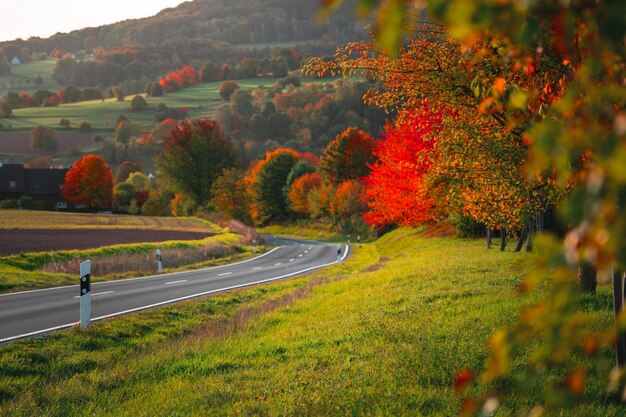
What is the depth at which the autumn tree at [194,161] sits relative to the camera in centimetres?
8025

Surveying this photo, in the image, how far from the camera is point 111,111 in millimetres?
162750

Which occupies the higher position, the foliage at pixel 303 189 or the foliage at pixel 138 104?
the foliage at pixel 138 104

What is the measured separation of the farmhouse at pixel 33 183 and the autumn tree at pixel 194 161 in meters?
26.0

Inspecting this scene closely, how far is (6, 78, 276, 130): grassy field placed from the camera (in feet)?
480

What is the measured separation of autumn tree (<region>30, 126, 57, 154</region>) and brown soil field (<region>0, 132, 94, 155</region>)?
1700 mm

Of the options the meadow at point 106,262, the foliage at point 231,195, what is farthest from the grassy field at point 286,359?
the foliage at point 231,195

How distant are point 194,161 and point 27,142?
7018 cm

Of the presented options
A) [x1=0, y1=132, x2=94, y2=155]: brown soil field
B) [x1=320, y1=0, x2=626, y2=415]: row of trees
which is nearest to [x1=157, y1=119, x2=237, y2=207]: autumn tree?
[x1=0, y1=132, x2=94, y2=155]: brown soil field

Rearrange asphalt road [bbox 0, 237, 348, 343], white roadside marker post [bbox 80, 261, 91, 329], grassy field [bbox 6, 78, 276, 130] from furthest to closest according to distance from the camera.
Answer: grassy field [bbox 6, 78, 276, 130], asphalt road [bbox 0, 237, 348, 343], white roadside marker post [bbox 80, 261, 91, 329]

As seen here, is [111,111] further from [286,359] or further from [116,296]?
[286,359]

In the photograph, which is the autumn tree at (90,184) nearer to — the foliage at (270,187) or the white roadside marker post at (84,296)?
the foliage at (270,187)

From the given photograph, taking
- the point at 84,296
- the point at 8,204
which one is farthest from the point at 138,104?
the point at 84,296

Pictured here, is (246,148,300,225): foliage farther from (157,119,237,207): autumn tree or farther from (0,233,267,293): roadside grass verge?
(0,233,267,293): roadside grass verge

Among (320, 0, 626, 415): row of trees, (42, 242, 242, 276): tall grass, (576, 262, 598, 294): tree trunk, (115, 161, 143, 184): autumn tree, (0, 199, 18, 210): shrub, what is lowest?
(0, 199, 18, 210): shrub
